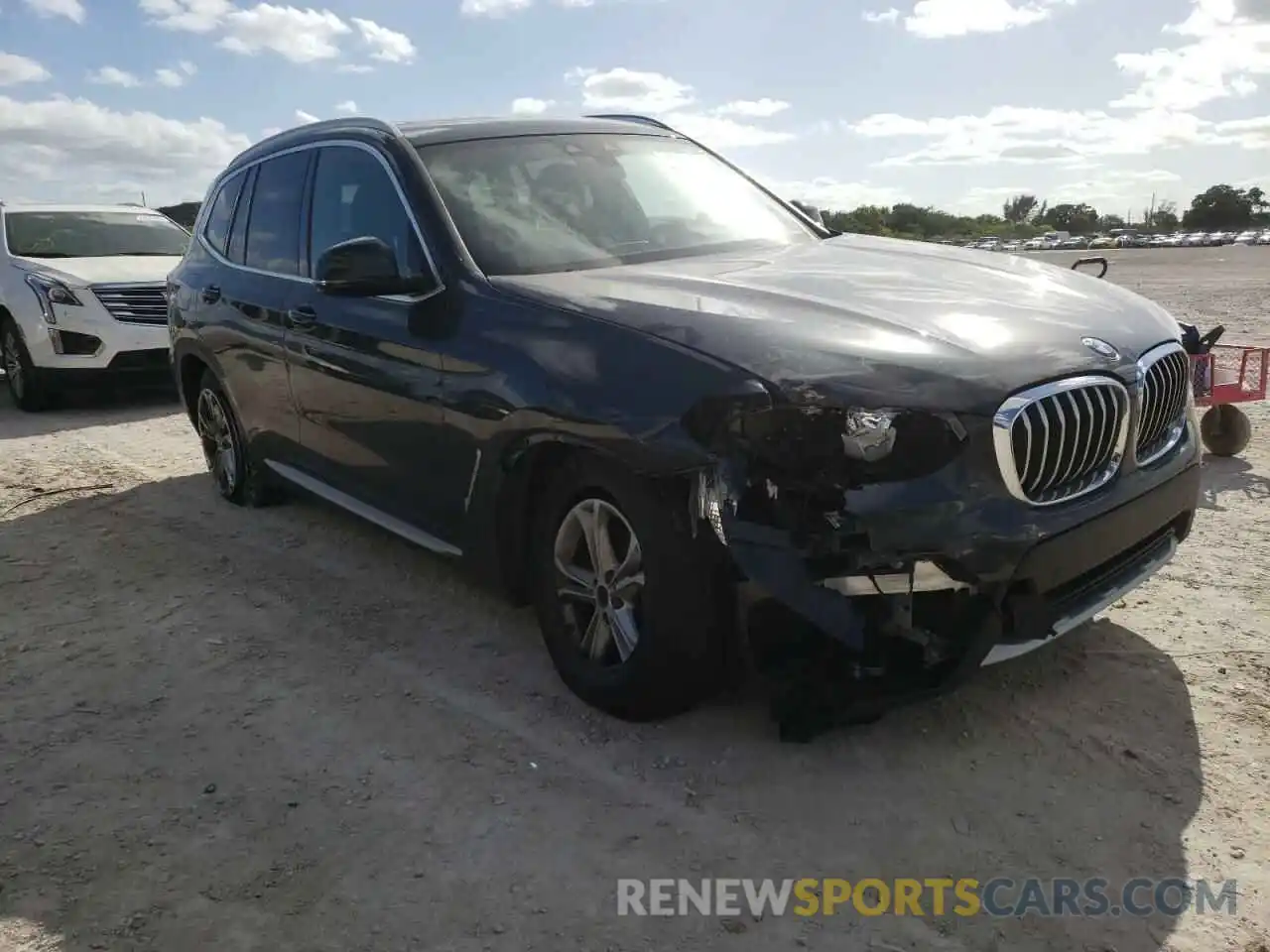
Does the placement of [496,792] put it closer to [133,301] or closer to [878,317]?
[878,317]

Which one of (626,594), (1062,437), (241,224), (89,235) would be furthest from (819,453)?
(89,235)

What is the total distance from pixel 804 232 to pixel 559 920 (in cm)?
310

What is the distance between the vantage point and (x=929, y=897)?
253 centimetres

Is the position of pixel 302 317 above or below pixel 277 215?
below

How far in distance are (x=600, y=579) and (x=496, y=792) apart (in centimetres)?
69

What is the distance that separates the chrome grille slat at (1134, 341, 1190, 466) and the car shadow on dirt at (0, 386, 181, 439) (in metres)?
8.13

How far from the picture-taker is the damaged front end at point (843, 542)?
2.66 m

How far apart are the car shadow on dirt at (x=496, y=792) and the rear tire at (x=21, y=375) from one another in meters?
6.03

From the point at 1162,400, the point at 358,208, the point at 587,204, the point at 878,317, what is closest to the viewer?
the point at 878,317

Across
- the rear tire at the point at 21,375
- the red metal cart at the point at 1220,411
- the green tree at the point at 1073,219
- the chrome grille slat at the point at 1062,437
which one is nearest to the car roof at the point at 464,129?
the chrome grille slat at the point at 1062,437

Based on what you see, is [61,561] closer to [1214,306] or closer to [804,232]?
[804,232]

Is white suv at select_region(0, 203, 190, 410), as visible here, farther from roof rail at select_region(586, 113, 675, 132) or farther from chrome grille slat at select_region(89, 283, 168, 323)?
roof rail at select_region(586, 113, 675, 132)

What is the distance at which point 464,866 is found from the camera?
2.73m

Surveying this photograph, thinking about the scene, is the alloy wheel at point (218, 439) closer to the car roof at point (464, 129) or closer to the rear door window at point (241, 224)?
the rear door window at point (241, 224)
